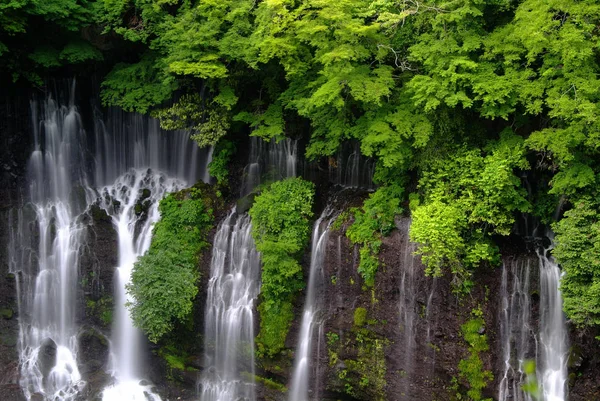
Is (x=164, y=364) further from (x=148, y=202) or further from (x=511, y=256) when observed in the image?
(x=511, y=256)

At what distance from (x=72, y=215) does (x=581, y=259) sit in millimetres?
13743

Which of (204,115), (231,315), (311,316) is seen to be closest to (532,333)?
(311,316)

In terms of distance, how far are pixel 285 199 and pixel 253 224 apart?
101cm

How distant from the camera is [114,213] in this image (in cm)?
1762

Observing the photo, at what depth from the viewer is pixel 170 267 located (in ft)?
49.8

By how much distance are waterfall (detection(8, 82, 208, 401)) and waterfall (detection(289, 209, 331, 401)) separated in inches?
168

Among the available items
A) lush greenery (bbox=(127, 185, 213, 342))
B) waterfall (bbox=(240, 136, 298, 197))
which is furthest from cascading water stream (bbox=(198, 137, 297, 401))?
waterfall (bbox=(240, 136, 298, 197))

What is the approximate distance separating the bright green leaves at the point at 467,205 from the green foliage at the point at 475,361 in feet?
3.06

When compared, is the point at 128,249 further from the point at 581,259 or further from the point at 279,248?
the point at 581,259

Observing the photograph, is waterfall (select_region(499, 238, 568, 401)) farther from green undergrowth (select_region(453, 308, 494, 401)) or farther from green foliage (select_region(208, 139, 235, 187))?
green foliage (select_region(208, 139, 235, 187))

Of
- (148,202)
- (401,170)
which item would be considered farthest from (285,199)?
(148,202)

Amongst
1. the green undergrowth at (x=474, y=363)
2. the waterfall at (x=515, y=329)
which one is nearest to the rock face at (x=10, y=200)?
the green undergrowth at (x=474, y=363)

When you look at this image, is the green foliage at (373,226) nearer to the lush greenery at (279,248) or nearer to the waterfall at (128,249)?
the lush greenery at (279,248)

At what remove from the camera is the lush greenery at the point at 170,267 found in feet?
48.3
